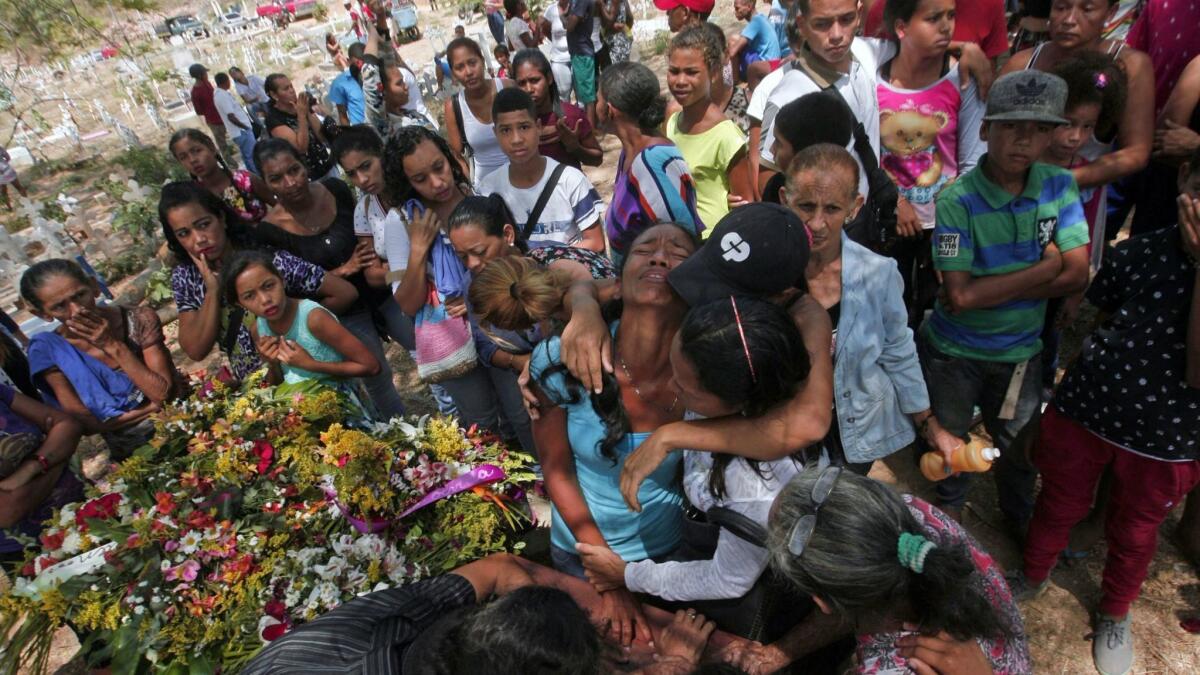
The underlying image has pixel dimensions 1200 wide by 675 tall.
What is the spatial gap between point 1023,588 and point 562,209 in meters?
2.79

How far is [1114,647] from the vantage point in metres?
2.55

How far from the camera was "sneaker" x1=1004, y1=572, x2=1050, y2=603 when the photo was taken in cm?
280

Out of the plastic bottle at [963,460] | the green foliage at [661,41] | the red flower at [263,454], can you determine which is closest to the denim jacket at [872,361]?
the plastic bottle at [963,460]

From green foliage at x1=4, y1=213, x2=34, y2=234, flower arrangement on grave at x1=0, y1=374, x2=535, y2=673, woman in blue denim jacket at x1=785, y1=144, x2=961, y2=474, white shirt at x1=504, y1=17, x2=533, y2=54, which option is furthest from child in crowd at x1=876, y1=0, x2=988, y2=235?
green foliage at x1=4, y1=213, x2=34, y2=234

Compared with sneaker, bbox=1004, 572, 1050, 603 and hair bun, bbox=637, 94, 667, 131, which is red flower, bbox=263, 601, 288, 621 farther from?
sneaker, bbox=1004, 572, 1050, 603

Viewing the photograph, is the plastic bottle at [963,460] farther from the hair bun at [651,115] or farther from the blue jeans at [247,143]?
the blue jeans at [247,143]

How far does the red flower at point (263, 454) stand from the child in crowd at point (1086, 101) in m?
3.45

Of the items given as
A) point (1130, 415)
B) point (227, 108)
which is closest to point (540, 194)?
point (1130, 415)

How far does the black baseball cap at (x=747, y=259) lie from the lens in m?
1.78

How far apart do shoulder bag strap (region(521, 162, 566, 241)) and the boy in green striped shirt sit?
1832 millimetres

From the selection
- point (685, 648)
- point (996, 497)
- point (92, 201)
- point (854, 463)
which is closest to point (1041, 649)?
point (996, 497)

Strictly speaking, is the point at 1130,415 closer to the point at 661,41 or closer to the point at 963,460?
the point at 963,460

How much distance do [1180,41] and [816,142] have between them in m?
2.03

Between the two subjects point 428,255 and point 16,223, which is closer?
point 428,255
